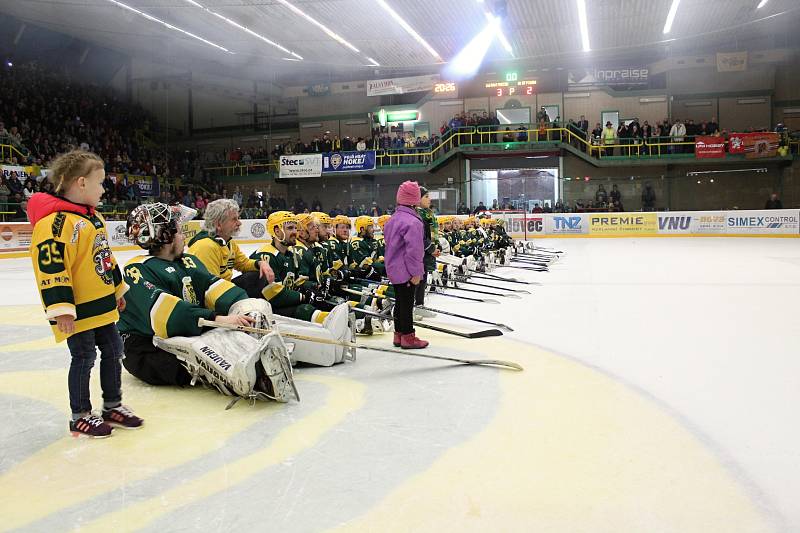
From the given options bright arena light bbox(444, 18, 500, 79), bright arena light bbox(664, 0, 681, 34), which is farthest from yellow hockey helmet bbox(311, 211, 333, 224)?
bright arena light bbox(664, 0, 681, 34)

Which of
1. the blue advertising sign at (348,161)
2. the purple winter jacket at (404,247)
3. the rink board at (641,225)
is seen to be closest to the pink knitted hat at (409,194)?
the purple winter jacket at (404,247)

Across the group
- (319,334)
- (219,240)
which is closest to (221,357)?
(319,334)

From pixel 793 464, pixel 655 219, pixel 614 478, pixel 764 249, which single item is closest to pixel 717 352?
pixel 793 464

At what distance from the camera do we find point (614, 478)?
2.39 meters

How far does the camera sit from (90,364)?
2.90m

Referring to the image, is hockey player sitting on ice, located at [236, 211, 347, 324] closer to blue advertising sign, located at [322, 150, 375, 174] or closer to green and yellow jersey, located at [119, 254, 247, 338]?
green and yellow jersey, located at [119, 254, 247, 338]

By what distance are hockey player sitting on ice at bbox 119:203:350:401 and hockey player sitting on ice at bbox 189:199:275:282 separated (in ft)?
1.69

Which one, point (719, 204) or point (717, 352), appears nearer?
point (717, 352)

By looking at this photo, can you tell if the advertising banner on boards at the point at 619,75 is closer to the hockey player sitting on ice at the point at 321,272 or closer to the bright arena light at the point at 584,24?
the bright arena light at the point at 584,24

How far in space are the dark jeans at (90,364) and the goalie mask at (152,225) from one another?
0.64m

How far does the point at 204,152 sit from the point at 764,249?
1058 inches

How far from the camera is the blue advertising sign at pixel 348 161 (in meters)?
26.2

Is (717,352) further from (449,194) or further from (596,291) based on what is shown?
(449,194)

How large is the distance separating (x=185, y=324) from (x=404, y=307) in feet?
6.07
